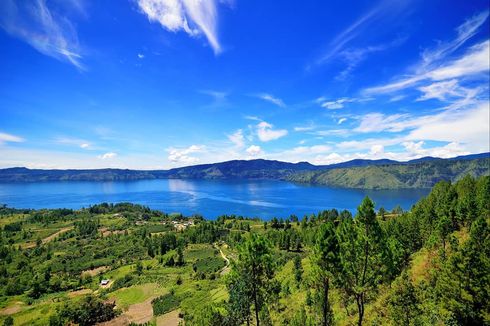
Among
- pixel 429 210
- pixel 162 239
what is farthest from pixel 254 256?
pixel 162 239

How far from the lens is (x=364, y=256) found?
2420cm

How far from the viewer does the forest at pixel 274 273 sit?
25.1 m

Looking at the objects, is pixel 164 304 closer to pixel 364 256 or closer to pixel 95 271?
pixel 364 256

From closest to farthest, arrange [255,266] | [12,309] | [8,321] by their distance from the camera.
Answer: [255,266], [8,321], [12,309]

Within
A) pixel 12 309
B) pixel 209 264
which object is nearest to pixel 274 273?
pixel 209 264

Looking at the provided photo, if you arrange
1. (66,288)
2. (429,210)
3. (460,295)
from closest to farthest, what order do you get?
(460,295), (429,210), (66,288)

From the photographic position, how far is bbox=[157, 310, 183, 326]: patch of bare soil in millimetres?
65125

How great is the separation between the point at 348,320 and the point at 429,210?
48.4 meters

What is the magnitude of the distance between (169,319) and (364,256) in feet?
194

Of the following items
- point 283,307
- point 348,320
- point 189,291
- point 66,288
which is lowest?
point 66,288

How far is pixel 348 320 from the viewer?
109ft

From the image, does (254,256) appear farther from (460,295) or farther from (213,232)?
(213,232)

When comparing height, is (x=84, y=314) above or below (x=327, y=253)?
below

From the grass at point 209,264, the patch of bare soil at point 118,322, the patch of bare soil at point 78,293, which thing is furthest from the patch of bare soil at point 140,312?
the grass at point 209,264
